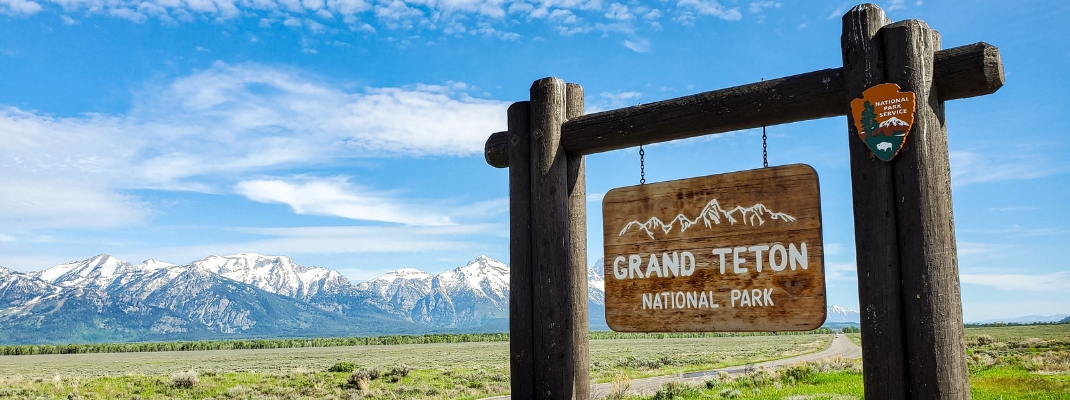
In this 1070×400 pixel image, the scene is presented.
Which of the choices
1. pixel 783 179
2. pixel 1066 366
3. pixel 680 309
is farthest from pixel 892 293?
pixel 1066 366

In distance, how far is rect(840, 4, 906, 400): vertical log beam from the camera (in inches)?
137

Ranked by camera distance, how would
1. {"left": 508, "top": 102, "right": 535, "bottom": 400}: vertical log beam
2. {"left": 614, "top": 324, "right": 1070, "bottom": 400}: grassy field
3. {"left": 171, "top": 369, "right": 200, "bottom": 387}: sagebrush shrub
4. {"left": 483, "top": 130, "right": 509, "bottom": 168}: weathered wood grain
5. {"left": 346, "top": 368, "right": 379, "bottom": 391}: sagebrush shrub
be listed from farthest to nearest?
{"left": 171, "top": 369, "right": 200, "bottom": 387}: sagebrush shrub → {"left": 346, "top": 368, "right": 379, "bottom": 391}: sagebrush shrub → {"left": 614, "top": 324, "right": 1070, "bottom": 400}: grassy field → {"left": 483, "top": 130, "right": 509, "bottom": 168}: weathered wood grain → {"left": 508, "top": 102, "right": 535, "bottom": 400}: vertical log beam

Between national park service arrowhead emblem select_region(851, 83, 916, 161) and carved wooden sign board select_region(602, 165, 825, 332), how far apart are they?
1.33 ft

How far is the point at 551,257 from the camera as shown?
15.1 feet

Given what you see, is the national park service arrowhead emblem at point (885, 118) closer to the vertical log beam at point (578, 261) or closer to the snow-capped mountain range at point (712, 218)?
the snow-capped mountain range at point (712, 218)

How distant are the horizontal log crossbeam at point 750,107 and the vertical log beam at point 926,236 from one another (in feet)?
0.41

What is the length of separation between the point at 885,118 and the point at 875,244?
591 millimetres

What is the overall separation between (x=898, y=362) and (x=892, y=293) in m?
0.31

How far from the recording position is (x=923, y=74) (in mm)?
3559

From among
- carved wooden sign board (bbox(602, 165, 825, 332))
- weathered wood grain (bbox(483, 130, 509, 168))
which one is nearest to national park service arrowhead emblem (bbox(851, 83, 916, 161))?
carved wooden sign board (bbox(602, 165, 825, 332))

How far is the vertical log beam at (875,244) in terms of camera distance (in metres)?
3.49

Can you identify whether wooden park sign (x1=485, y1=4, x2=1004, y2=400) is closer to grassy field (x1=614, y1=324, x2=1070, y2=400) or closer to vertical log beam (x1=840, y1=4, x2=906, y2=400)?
vertical log beam (x1=840, y1=4, x2=906, y2=400)

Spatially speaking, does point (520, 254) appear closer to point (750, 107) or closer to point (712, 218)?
point (712, 218)

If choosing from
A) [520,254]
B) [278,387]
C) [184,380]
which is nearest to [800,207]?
[520,254]
